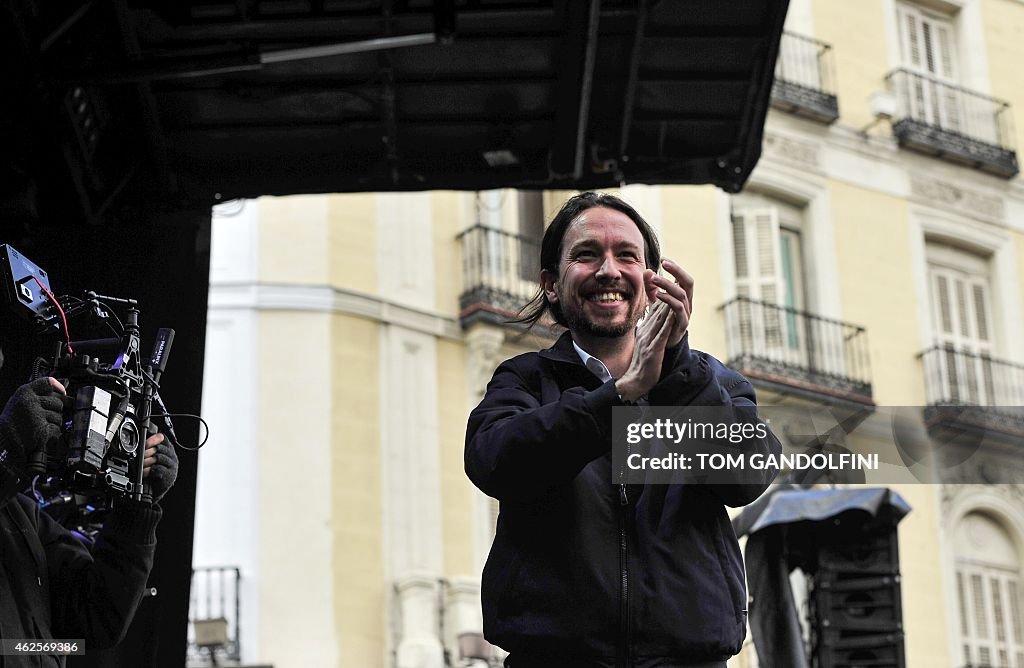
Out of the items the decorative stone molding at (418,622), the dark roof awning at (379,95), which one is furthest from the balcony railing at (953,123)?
the dark roof awning at (379,95)

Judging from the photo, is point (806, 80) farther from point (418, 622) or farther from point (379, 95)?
point (379, 95)

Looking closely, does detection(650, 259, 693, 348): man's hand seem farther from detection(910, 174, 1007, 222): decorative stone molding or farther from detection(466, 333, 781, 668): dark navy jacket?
detection(910, 174, 1007, 222): decorative stone molding

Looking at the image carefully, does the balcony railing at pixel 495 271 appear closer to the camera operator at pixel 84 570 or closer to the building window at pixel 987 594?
the building window at pixel 987 594

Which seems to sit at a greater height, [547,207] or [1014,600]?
[547,207]

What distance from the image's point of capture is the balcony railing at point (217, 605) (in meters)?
15.2

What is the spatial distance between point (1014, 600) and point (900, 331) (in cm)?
357

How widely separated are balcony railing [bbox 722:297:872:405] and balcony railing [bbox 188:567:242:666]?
6374mm

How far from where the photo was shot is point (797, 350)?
63.4 ft

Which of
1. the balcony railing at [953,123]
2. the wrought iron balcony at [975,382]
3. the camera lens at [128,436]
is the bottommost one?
the camera lens at [128,436]

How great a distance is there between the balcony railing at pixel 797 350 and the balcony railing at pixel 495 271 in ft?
8.50

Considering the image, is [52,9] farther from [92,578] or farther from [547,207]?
[547,207]

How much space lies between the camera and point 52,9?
6285 millimetres

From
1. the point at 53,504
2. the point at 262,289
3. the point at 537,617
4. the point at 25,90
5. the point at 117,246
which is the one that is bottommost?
the point at 537,617

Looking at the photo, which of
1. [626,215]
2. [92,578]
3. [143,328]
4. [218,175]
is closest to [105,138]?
[218,175]
